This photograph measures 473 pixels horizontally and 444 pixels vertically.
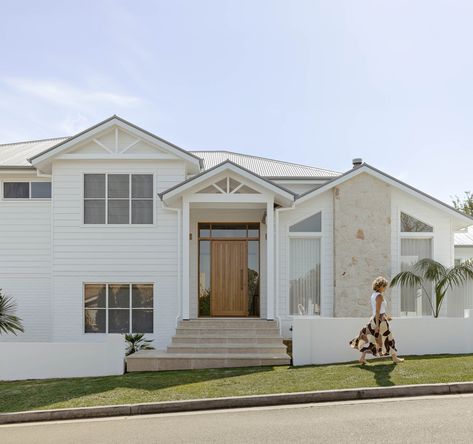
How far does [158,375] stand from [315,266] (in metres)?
6.54

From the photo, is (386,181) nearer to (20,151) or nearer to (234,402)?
(234,402)

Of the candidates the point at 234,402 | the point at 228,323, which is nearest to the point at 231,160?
the point at 228,323

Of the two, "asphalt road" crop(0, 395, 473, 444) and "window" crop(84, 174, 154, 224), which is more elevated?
"window" crop(84, 174, 154, 224)

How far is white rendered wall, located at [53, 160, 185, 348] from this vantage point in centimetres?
1580

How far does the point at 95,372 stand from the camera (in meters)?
12.1

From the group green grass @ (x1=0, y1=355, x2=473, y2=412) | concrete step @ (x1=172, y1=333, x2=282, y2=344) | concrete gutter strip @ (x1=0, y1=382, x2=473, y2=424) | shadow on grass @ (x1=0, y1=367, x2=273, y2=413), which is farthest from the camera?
concrete step @ (x1=172, y1=333, x2=282, y2=344)

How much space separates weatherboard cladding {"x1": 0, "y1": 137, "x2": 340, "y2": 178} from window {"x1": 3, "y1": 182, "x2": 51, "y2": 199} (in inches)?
25.4

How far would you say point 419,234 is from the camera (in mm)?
16188

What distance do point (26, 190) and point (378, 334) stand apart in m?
11.5

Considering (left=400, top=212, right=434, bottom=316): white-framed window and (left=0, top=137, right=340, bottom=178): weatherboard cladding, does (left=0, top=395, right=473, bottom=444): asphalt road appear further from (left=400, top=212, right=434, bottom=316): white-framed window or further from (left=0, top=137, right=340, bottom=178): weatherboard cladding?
(left=0, top=137, right=340, bottom=178): weatherboard cladding

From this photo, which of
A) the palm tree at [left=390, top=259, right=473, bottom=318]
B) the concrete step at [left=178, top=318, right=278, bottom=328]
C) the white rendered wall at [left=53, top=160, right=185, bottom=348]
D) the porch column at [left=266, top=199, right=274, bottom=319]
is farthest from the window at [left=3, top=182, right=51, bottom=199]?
the palm tree at [left=390, top=259, right=473, bottom=318]

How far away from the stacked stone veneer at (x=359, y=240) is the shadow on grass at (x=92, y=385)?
16.3ft

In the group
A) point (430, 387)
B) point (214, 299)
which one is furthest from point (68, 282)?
point (430, 387)

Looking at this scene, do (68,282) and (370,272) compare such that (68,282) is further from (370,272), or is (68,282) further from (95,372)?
(370,272)
